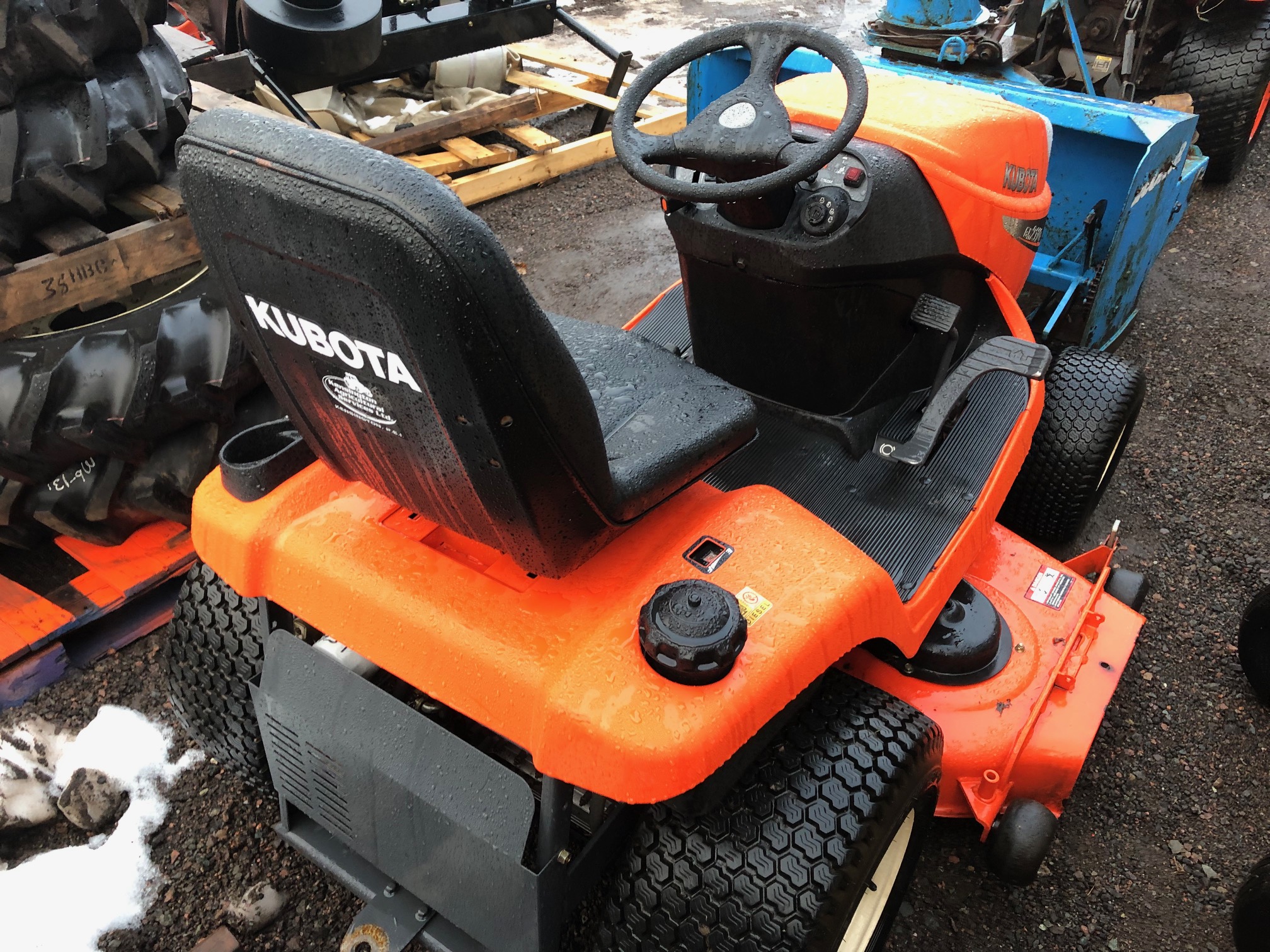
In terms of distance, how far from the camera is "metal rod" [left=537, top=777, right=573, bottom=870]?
1356 millimetres

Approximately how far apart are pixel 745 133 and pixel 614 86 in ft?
11.5

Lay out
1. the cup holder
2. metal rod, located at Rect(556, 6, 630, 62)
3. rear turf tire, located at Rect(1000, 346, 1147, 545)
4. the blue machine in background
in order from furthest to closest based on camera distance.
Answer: metal rod, located at Rect(556, 6, 630, 62)
the blue machine in background
rear turf tire, located at Rect(1000, 346, 1147, 545)
the cup holder

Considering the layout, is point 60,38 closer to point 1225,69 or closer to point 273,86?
point 273,86

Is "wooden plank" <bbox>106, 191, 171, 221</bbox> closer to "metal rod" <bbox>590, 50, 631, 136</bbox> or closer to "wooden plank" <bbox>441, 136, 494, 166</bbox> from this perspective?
"wooden plank" <bbox>441, 136, 494, 166</bbox>

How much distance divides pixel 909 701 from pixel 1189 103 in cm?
378

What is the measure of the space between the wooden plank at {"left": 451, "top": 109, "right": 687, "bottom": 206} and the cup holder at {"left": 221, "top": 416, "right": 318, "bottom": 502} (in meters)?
2.91

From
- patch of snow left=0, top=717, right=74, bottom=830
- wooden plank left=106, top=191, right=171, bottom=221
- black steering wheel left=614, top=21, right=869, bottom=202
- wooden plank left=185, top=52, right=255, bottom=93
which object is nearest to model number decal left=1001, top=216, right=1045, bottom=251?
black steering wheel left=614, top=21, right=869, bottom=202

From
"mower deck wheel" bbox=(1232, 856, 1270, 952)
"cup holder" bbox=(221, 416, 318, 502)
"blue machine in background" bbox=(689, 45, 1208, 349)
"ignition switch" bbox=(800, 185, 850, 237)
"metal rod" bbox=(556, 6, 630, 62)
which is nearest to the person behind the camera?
"cup holder" bbox=(221, 416, 318, 502)

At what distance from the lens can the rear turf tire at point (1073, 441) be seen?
8.16 ft

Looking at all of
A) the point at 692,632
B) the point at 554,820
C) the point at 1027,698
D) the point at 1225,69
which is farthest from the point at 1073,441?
the point at 1225,69

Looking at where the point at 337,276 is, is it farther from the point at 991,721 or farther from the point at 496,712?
the point at 991,721

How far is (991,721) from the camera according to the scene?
1899mm

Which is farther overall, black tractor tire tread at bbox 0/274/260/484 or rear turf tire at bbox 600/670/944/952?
black tractor tire tread at bbox 0/274/260/484

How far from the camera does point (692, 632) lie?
125cm
